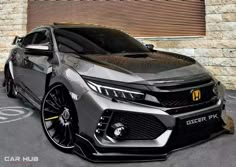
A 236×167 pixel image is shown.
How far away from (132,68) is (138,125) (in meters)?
0.55

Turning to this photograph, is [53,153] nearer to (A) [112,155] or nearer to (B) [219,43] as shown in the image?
(A) [112,155]

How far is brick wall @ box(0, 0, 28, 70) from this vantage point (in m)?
8.70

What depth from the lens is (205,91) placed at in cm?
230

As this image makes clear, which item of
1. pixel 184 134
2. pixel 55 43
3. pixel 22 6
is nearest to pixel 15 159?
pixel 55 43

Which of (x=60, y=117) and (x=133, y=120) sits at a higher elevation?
(x=133, y=120)

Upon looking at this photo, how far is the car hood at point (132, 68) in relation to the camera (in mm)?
2100

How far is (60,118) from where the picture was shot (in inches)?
97.0

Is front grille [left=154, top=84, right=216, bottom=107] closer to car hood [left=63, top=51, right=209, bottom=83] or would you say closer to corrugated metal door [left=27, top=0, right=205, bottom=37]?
car hood [left=63, top=51, right=209, bottom=83]

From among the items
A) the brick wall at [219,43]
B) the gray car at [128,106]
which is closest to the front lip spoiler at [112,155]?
the gray car at [128,106]

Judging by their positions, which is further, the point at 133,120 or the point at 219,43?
the point at 219,43

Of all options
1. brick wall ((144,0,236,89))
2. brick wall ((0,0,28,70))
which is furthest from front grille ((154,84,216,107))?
brick wall ((0,0,28,70))

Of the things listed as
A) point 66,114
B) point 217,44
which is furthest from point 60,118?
point 217,44

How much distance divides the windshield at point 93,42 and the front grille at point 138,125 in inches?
43.0

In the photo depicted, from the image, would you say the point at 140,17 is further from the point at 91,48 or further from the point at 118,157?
the point at 118,157
